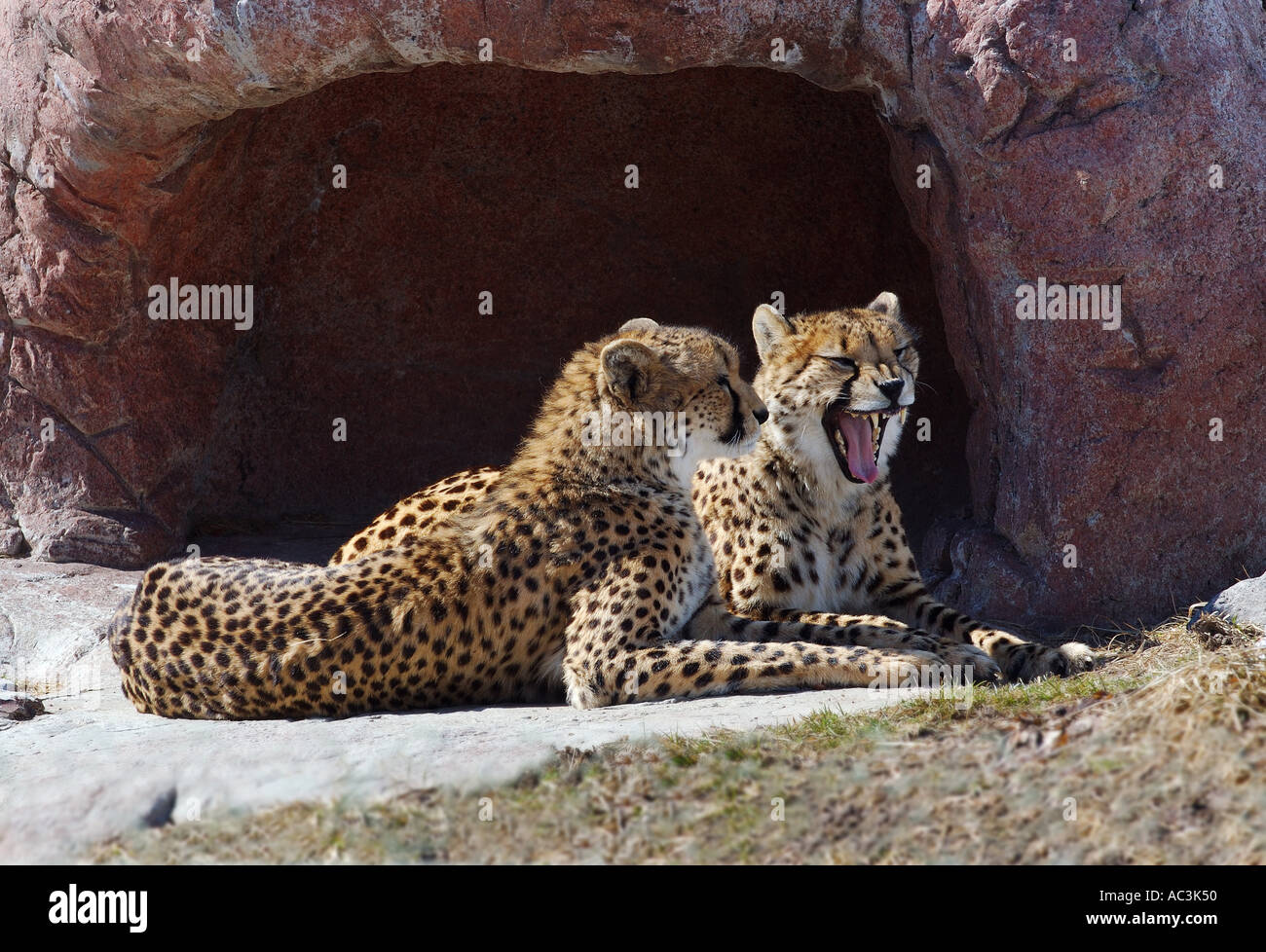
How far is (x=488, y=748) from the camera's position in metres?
4.92

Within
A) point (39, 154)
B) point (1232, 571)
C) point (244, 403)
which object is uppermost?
point (39, 154)

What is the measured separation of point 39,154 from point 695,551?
402cm

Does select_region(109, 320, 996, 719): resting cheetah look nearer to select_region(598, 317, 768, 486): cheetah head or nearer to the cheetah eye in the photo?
select_region(598, 317, 768, 486): cheetah head

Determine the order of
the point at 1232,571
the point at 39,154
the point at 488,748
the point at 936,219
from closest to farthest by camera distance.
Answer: the point at 488,748 < the point at 1232,571 < the point at 936,219 < the point at 39,154

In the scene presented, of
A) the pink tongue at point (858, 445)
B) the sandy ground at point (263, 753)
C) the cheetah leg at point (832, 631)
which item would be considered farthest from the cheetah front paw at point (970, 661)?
the pink tongue at point (858, 445)

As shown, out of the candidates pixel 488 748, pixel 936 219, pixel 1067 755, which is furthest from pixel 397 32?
pixel 1067 755

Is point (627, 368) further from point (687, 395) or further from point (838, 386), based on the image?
point (838, 386)

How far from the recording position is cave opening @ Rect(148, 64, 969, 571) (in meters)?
9.55

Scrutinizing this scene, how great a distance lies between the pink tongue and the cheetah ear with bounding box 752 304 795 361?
1.55 feet

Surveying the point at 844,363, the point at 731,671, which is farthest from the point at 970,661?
the point at 844,363

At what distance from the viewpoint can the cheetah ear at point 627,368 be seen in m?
6.07

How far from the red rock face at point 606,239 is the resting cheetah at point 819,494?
554 millimetres

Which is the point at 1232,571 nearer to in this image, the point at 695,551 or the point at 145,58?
the point at 695,551

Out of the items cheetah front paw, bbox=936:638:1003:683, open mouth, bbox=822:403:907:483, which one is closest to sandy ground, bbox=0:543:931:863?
cheetah front paw, bbox=936:638:1003:683
